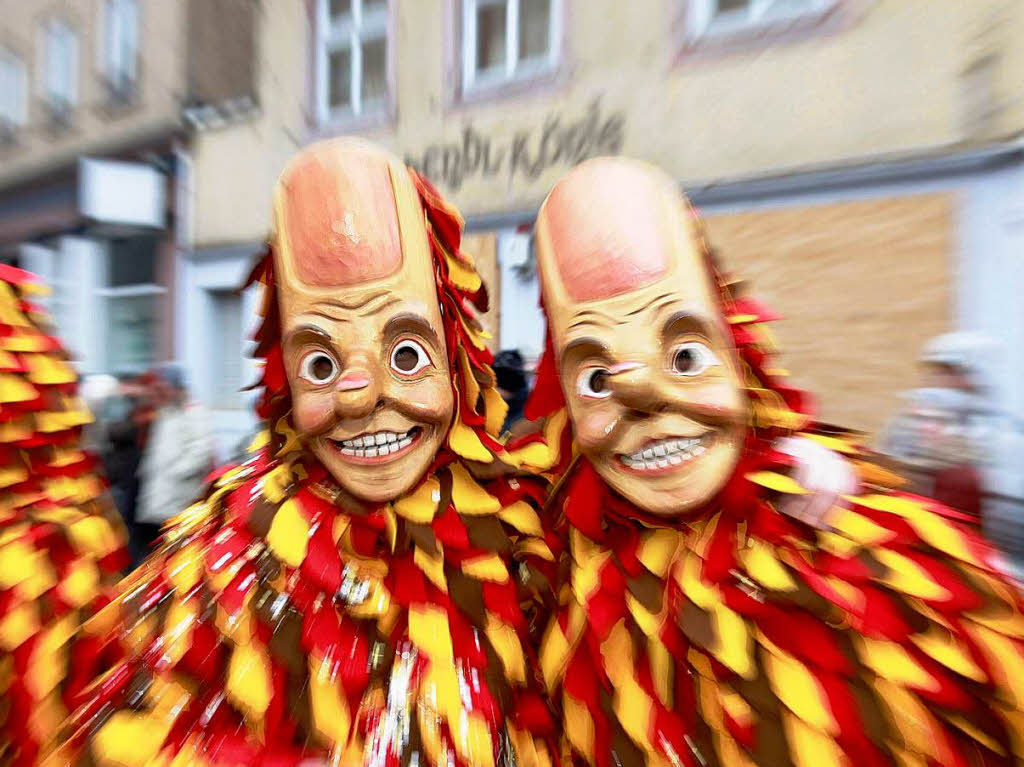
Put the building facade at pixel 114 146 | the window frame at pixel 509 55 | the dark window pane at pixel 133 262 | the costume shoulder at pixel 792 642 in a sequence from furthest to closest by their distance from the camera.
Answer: the dark window pane at pixel 133 262, the building facade at pixel 114 146, the window frame at pixel 509 55, the costume shoulder at pixel 792 642

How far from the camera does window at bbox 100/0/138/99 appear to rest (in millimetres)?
5875

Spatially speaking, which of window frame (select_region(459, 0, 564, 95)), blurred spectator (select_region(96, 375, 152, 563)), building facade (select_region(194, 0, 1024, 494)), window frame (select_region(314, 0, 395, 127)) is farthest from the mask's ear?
window frame (select_region(314, 0, 395, 127))

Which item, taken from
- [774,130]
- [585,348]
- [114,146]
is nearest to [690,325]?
[585,348]

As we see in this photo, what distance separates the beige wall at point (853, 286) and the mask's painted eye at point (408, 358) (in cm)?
276

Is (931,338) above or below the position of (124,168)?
below

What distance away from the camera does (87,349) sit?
7277 mm

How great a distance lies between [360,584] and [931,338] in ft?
9.64

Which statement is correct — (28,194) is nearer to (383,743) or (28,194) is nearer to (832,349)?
(832,349)

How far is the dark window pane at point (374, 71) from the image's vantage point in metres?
4.62

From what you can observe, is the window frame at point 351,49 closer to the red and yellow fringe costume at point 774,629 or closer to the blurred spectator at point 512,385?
the blurred spectator at point 512,385

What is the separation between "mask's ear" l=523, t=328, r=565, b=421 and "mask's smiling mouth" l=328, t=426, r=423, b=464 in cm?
25

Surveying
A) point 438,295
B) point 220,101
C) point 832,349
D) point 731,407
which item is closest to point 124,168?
point 220,101

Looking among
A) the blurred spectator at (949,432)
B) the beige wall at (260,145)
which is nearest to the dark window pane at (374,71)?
the beige wall at (260,145)

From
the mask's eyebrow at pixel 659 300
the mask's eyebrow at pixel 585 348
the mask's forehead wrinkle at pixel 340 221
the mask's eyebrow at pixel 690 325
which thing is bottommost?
the mask's eyebrow at pixel 585 348
